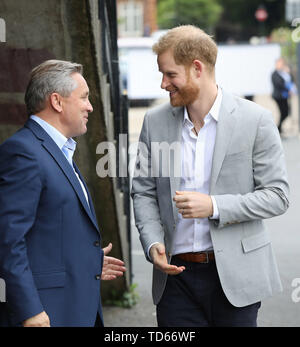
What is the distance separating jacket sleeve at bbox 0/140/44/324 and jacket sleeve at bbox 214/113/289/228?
0.84m

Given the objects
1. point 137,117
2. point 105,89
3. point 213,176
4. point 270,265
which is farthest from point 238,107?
point 137,117

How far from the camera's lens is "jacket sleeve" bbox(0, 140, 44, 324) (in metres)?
2.71

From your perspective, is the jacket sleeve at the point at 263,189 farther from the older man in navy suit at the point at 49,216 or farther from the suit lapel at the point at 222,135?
the older man in navy suit at the point at 49,216

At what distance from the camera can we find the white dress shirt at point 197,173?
3250 millimetres

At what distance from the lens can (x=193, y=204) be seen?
3.06 metres

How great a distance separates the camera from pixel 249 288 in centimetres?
324

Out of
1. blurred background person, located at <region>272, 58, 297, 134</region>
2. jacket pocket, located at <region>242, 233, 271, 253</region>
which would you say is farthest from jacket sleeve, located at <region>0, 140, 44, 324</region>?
blurred background person, located at <region>272, 58, 297, 134</region>

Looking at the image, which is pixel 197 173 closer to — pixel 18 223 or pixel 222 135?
pixel 222 135

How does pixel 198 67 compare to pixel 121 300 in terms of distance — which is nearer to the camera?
pixel 198 67

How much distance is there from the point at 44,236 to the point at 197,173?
2.59ft

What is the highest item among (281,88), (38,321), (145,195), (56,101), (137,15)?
(56,101)

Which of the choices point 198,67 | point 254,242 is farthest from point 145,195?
point 198,67
